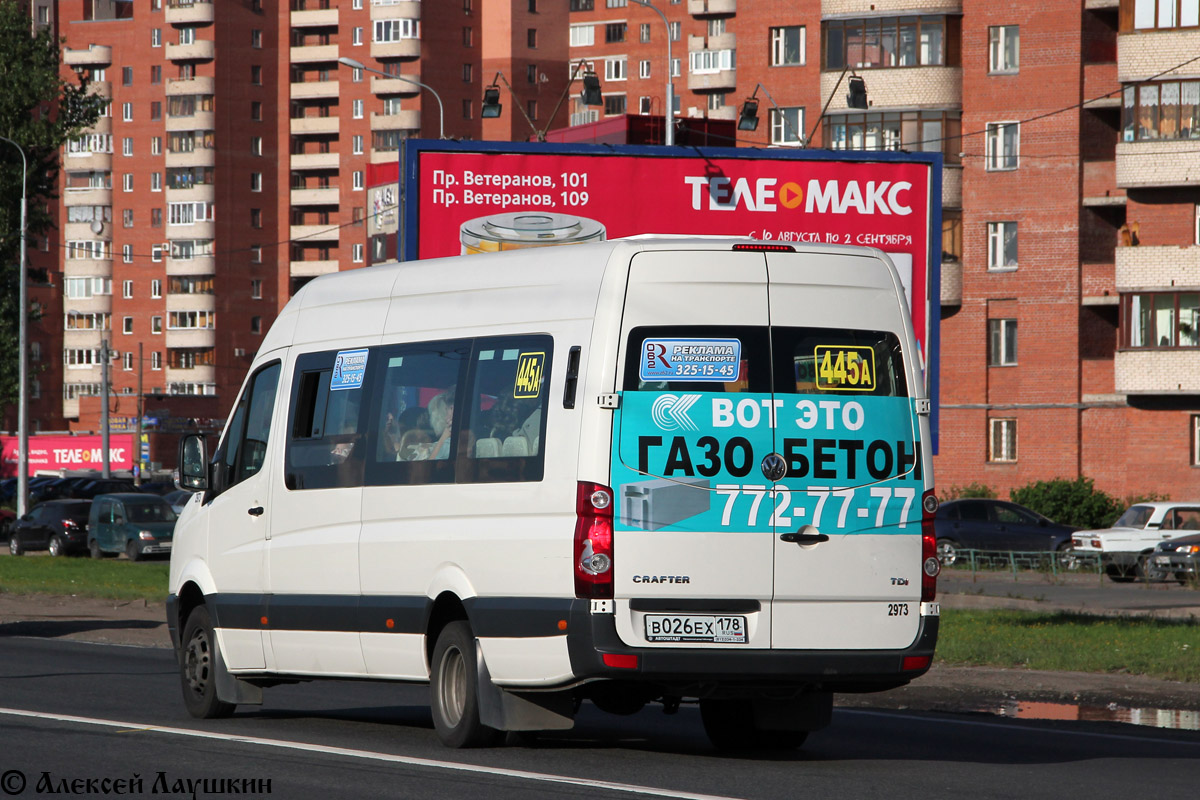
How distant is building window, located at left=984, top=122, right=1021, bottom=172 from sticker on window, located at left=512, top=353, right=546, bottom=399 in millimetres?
44771

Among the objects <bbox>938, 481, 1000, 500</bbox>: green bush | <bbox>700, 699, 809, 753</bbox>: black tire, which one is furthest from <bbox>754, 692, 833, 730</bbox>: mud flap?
<bbox>938, 481, 1000, 500</bbox>: green bush

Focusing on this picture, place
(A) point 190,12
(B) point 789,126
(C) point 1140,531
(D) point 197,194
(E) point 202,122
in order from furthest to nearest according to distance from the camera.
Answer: (D) point 197,194 → (E) point 202,122 → (A) point 190,12 → (B) point 789,126 → (C) point 1140,531

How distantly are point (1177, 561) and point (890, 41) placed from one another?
2478 centimetres

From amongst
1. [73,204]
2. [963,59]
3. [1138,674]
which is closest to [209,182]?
[73,204]

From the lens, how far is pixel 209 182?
11431 cm

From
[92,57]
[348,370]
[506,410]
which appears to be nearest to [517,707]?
[506,410]

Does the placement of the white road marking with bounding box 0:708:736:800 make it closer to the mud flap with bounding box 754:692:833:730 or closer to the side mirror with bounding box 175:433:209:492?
the side mirror with bounding box 175:433:209:492

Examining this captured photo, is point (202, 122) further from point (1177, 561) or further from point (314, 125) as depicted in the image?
point (1177, 561)

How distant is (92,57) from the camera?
11806cm

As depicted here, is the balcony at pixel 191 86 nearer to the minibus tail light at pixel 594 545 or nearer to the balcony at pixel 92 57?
the balcony at pixel 92 57

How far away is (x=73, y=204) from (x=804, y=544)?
382 ft

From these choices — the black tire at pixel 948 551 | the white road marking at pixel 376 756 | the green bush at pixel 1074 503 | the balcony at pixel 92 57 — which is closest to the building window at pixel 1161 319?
the green bush at pixel 1074 503

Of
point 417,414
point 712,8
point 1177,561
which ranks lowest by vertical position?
point 1177,561

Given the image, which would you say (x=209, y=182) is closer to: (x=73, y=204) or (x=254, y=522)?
(x=73, y=204)
